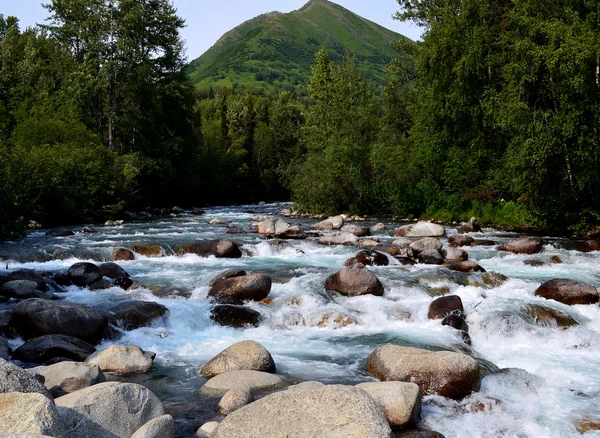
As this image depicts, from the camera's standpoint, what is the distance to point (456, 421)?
7.54 metres

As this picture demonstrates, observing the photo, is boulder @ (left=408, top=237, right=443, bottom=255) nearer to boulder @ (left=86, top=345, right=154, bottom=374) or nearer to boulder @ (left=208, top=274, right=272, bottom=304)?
boulder @ (left=208, top=274, right=272, bottom=304)

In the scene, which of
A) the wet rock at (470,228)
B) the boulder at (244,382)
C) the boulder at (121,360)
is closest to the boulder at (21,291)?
the boulder at (121,360)

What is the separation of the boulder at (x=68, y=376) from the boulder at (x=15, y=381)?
1559 mm

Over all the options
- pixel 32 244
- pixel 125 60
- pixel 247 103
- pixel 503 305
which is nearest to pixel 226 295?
pixel 503 305

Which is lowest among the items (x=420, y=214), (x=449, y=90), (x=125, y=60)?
(x=420, y=214)

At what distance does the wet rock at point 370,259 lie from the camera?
1847cm

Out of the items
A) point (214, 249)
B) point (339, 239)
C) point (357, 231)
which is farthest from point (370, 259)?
point (357, 231)

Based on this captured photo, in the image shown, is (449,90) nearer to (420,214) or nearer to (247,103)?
(420,214)

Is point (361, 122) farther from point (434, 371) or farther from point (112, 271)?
point (434, 371)

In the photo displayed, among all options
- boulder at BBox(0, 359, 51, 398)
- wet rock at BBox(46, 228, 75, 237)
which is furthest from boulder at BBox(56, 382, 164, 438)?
wet rock at BBox(46, 228, 75, 237)

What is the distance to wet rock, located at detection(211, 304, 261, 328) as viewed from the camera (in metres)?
12.4

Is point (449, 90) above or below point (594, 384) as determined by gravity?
above

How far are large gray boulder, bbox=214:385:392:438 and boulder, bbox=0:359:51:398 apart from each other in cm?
221

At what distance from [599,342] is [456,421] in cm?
568
